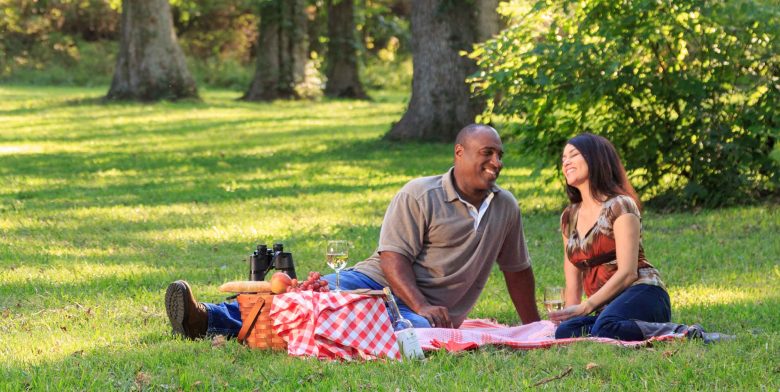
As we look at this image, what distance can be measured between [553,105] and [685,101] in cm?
131

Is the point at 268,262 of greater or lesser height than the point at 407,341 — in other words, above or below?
above

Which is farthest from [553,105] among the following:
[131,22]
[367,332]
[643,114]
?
[131,22]

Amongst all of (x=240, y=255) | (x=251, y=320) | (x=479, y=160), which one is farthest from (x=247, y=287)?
(x=240, y=255)

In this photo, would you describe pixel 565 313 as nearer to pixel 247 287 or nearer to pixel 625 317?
pixel 625 317

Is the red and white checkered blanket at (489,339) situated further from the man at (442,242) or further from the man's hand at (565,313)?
the man at (442,242)

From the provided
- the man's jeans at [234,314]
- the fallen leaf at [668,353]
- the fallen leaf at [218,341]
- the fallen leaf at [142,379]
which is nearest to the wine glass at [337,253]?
the man's jeans at [234,314]

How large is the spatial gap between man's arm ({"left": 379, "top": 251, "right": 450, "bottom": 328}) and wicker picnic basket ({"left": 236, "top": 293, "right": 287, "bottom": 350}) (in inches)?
32.1

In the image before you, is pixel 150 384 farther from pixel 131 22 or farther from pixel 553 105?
pixel 131 22

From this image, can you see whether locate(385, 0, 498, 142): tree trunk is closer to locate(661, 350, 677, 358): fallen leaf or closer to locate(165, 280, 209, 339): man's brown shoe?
locate(165, 280, 209, 339): man's brown shoe

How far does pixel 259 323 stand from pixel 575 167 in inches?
78.3

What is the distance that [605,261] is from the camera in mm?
7277

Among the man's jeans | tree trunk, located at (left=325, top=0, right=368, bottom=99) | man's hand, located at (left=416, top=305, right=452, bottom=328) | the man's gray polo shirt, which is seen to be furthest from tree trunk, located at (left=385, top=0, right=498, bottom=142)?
tree trunk, located at (left=325, top=0, right=368, bottom=99)

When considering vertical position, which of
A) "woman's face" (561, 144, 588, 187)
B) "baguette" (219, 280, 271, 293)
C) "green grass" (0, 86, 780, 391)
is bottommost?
"green grass" (0, 86, 780, 391)

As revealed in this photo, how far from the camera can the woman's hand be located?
282 inches
